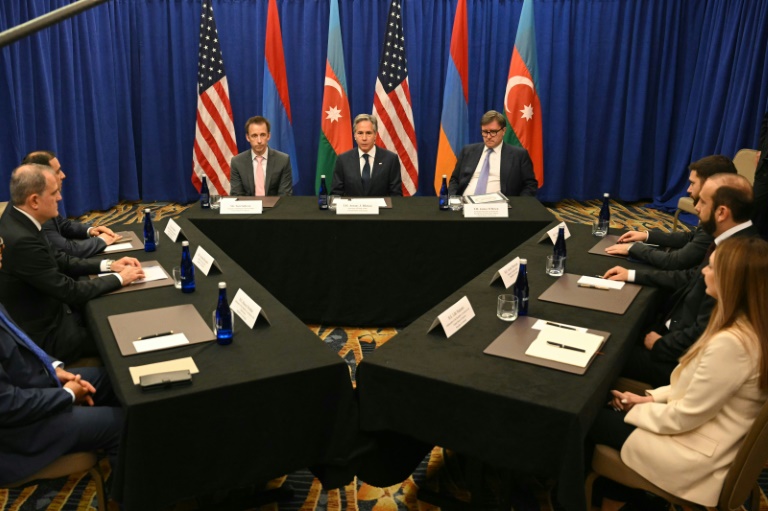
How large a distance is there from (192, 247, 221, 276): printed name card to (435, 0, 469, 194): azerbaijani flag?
4.72 meters

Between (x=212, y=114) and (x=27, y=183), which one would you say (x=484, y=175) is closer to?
(x=27, y=183)

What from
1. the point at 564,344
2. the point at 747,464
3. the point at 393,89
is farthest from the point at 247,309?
the point at 393,89

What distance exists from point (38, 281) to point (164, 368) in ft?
3.58

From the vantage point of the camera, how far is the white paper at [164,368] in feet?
7.95

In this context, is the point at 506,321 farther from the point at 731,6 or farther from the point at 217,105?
the point at 731,6

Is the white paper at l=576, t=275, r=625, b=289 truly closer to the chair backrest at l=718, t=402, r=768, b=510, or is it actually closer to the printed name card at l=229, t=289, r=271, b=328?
the chair backrest at l=718, t=402, r=768, b=510

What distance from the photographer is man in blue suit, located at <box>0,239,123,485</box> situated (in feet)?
7.51

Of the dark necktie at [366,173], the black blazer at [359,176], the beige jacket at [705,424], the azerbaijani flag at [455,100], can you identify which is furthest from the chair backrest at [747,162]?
the beige jacket at [705,424]

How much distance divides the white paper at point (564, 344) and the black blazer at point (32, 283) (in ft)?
6.49

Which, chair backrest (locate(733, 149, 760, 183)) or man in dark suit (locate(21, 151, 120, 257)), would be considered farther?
chair backrest (locate(733, 149, 760, 183))

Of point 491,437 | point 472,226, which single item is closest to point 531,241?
point 472,226

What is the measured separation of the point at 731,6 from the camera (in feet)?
25.8

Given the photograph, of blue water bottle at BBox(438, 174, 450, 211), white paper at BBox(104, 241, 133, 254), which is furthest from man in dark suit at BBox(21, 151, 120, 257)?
blue water bottle at BBox(438, 174, 450, 211)

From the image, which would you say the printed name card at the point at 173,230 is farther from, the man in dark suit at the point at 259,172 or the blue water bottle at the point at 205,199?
the man in dark suit at the point at 259,172
